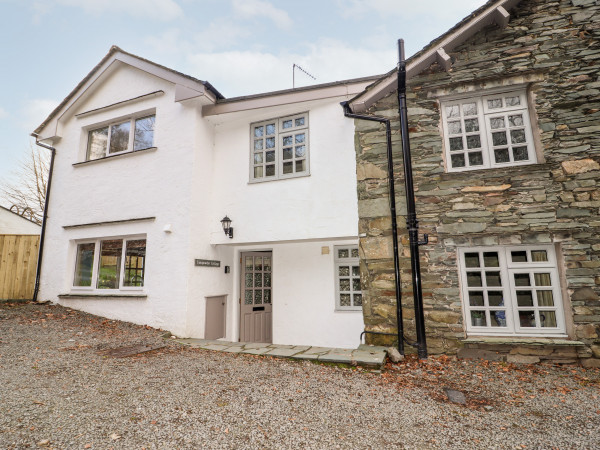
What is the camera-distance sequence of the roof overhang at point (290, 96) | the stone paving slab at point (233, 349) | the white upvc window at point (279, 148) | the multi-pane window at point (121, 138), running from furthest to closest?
the multi-pane window at point (121, 138) → the white upvc window at point (279, 148) → the roof overhang at point (290, 96) → the stone paving slab at point (233, 349)

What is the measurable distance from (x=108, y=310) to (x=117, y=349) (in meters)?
2.75

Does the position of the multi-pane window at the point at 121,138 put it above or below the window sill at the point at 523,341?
above

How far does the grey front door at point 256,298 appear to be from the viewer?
8711 mm

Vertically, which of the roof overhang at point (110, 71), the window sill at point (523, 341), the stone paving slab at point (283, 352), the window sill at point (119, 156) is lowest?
the stone paving slab at point (283, 352)

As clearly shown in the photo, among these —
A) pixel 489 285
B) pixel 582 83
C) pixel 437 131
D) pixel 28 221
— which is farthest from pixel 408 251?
pixel 28 221

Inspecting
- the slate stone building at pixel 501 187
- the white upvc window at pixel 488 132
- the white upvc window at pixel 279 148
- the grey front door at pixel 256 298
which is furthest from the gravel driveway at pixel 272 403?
the white upvc window at pixel 279 148

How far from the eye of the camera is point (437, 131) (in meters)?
6.12

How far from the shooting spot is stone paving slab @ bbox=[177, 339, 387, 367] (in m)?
5.01

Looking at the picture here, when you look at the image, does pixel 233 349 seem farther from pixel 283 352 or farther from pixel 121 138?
pixel 121 138

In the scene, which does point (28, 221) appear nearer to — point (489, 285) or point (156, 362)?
point (156, 362)

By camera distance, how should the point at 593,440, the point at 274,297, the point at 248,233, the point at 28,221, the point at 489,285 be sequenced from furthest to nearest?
the point at 28,221
the point at 274,297
the point at 248,233
the point at 489,285
the point at 593,440

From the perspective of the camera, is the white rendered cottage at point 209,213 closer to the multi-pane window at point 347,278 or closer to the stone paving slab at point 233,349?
the multi-pane window at point 347,278

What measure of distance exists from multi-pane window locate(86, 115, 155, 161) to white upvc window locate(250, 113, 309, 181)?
2880 millimetres

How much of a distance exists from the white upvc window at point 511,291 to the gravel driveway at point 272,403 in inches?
27.1
